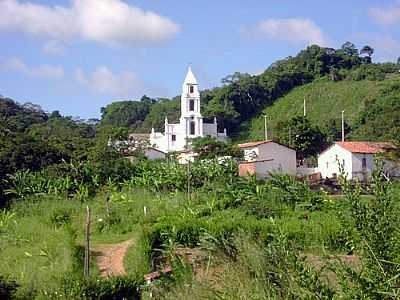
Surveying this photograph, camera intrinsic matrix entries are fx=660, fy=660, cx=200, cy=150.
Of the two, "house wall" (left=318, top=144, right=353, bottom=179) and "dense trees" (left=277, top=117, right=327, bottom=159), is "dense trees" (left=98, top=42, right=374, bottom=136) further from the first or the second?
"house wall" (left=318, top=144, right=353, bottom=179)

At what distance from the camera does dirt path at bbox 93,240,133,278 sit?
15.6m

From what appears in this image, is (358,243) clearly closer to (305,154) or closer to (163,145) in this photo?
(305,154)

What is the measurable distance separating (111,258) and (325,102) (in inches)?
1769

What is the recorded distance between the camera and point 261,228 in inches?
636

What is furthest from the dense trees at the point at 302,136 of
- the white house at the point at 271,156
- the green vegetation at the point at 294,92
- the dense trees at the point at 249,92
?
the dense trees at the point at 249,92

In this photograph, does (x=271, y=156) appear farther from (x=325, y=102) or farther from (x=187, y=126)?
(x=325, y=102)

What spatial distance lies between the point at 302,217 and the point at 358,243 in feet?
59.3

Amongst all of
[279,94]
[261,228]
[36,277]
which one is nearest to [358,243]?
[36,277]

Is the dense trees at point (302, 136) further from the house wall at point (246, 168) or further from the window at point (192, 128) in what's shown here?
the window at point (192, 128)

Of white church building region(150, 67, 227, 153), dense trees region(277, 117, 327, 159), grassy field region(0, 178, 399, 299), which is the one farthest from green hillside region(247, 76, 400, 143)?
grassy field region(0, 178, 399, 299)

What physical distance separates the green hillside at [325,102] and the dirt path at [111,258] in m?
31.9

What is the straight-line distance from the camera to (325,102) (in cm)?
5925

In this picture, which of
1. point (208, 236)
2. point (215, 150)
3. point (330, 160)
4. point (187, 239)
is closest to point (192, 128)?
point (215, 150)

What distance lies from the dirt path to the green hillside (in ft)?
105
